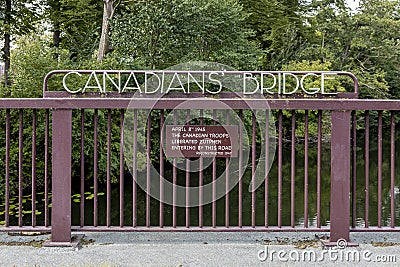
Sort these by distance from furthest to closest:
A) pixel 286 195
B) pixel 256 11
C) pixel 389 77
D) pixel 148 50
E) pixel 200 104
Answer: pixel 389 77, pixel 256 11, pixel 148 50, pixel 286 195, pixel 200 104

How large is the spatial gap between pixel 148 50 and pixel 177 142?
10041mm

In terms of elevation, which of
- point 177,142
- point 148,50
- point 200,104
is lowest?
point 177,142

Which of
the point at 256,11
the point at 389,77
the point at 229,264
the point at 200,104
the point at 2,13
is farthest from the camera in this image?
the point at 389,77

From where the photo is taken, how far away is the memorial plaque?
217 inches

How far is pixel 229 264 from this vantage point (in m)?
4.96

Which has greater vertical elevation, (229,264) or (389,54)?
(389,54)

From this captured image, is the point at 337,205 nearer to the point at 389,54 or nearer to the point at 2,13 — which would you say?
the point at 2,13

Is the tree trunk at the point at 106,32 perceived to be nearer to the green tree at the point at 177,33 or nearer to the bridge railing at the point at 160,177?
the green tree at the point at 177,33

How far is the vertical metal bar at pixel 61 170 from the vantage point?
540cm

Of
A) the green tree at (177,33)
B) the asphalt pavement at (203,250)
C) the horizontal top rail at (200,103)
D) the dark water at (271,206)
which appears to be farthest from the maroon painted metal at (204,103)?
the green tree at (177,33)

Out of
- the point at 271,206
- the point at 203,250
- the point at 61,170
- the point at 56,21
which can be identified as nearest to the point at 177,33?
the point at 56,21

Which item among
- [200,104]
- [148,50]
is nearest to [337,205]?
[200,104]

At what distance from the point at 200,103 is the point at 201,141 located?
14.5 inches

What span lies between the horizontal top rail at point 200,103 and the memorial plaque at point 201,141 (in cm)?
23
